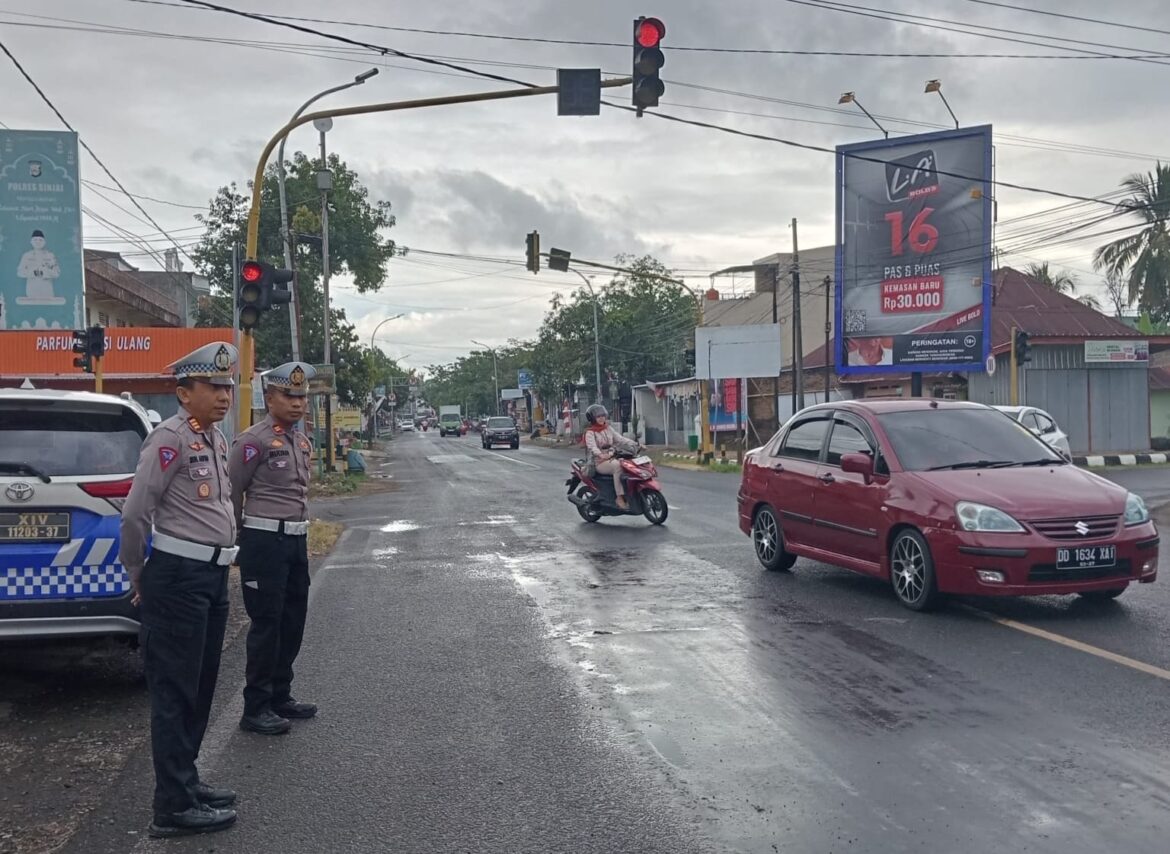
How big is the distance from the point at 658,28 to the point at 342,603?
705cm

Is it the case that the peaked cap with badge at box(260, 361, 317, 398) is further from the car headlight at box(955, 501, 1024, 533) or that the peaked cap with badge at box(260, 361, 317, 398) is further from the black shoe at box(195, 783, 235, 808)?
the car headlight at box(955, 501, 1024, 533)

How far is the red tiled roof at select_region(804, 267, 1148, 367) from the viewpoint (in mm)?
34719

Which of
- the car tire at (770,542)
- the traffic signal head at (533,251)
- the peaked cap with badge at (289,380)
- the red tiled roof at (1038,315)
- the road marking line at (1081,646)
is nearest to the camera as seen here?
the peaked cap with badge at (289,380)

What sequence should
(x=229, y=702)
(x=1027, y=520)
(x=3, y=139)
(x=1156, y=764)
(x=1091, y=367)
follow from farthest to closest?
(x=1091, y=367), (x=3, y=139), (x=1027, y=520), (x=229, y=702), (x=1156, y=764)

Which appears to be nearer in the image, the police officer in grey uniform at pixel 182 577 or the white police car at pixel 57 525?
the police officer in grey uniform at pixel 182 577

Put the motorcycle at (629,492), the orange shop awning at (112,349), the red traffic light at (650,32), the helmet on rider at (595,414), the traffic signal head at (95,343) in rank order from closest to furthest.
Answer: the red traffic light at (650,32)
the motorcycle at (629,492)
the helmet on rider at (595,414)
the traffic signal head at (95,343)
the orange shop awning at (112,349)

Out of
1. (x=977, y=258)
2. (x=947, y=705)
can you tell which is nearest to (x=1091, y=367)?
(x=977, y=258)

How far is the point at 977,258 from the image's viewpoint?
29359 millimetres

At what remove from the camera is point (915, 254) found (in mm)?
30609

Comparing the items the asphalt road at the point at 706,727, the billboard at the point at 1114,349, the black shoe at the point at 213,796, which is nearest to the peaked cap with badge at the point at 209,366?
the black shoe at the point at 213,796

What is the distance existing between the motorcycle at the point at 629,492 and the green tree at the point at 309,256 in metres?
25.3

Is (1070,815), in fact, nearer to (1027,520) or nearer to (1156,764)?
(1156,764)

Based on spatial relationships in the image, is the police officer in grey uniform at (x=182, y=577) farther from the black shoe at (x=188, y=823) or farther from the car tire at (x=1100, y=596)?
the car tire at (x=1100, y=596)

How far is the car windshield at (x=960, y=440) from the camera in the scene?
8.98 meters
